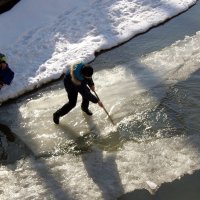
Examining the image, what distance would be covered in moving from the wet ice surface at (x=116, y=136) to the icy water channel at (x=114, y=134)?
0.02 metres

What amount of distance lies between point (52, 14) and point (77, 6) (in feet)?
2.67

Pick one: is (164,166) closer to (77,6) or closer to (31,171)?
(31,171)

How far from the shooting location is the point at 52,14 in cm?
1115

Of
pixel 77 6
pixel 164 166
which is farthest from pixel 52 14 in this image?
pixel 164 166

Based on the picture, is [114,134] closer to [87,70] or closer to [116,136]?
[116,136]

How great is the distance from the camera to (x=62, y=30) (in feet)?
34.4

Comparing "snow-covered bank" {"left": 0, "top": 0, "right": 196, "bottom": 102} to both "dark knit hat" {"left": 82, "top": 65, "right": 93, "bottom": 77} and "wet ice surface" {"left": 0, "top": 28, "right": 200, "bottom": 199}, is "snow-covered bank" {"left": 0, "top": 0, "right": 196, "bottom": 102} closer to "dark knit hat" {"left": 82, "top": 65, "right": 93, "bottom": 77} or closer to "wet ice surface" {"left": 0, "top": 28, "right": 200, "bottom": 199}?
"wet ice surface" {"left": 0, "top": 28, "right": 200, "bottom": 199}

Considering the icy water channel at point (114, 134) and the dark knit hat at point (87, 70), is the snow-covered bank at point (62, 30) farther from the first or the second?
the dark knit hat at point (87, 70)

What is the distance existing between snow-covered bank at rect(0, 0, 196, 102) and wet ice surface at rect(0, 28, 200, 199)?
65 cm

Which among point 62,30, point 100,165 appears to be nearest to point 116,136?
point 100,165

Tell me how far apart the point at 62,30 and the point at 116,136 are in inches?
173

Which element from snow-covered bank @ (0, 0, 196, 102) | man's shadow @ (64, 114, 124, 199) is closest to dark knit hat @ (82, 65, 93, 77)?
man's shadow @ (64, 114, 124, 199)

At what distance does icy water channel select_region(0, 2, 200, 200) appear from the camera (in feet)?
20.2

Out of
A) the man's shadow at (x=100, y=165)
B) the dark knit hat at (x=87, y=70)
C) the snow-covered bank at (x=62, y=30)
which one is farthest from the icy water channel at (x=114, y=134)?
the dark knit hat at (x=87, y=70)
